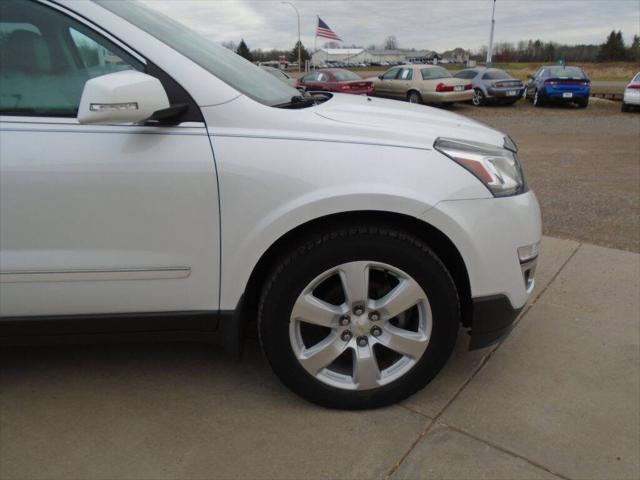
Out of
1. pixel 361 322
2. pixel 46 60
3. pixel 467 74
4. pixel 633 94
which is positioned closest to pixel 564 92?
pixel 633 94

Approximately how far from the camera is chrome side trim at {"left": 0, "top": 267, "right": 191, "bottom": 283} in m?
2.02

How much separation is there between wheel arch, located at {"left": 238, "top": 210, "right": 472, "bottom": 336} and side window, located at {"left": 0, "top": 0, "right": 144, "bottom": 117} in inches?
34.7

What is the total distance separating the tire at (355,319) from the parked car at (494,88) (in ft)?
56.4

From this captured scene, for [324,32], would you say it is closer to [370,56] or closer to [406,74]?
[406,74]

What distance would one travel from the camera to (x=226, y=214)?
2012 mm

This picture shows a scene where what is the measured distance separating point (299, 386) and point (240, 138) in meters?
1.07

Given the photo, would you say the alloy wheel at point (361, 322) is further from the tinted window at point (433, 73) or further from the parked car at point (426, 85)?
the tinted window at point (433, 73)

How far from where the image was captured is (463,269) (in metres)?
2.20

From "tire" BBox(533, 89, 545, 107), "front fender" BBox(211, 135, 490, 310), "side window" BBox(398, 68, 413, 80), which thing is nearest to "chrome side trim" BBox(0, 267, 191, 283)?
"front fender" BBox(211, 135, 490, 310)

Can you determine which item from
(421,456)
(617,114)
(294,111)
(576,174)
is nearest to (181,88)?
(294,111)

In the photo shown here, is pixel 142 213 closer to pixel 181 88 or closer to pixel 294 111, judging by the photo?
Result: pixel 181 88

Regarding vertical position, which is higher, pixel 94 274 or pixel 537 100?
pixel 537 100

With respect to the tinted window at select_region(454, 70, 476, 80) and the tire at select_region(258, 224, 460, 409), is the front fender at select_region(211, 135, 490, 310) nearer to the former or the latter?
the tire at select_region(258, 224, 460, 409)

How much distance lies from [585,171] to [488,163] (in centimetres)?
589
